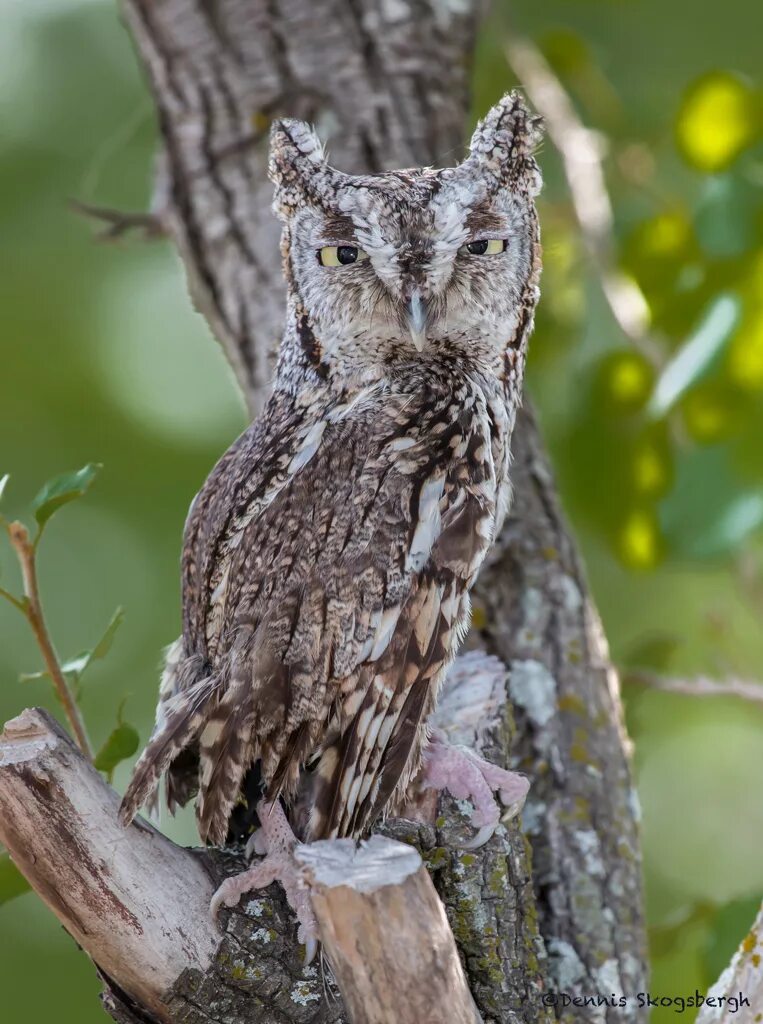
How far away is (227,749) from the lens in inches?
71.3

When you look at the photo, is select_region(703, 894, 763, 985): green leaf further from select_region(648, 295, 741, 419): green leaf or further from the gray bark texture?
select_region(648, 295, 741, 419): green leaf

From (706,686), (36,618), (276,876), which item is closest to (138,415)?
(706,686)

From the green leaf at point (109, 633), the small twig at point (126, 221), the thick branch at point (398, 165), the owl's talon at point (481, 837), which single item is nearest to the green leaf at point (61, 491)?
the green leaf at point (109, 633)

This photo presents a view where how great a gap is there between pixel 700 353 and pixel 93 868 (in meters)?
1.72

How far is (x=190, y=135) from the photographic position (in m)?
2.87

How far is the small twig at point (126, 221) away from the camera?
9.55ft

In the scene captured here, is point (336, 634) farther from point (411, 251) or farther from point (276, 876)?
point (411, 251)

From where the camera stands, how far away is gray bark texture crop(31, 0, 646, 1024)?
1782mm

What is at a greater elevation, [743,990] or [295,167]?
[295,167]

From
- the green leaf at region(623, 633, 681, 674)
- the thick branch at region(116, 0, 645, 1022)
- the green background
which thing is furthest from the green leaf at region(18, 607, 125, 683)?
the green background

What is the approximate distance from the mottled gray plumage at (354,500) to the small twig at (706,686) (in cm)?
78

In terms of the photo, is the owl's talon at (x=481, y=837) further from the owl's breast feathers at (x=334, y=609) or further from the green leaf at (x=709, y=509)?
the green leaf at (x=709, y=509)

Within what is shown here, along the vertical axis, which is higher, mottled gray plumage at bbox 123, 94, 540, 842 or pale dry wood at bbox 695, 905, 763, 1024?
mottled gray plumage at bbox 123, 94, 540, 842

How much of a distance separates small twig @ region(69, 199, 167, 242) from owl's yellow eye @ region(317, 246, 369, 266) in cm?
106
